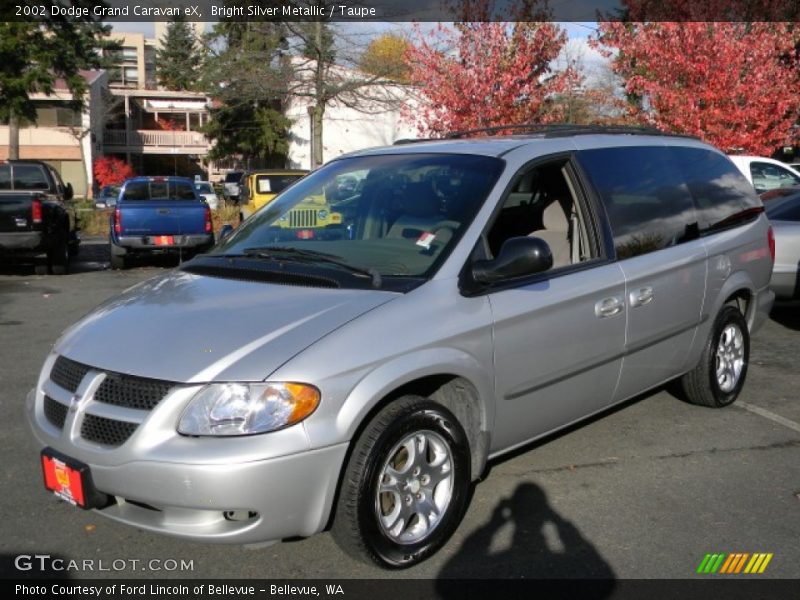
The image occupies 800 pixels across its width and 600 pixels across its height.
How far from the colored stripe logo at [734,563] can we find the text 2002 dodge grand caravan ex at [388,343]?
3.31ft

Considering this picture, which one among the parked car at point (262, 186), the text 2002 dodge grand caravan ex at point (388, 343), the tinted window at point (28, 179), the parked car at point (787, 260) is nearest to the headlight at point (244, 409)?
the text 2002 dodge grand caravan ex at point (388, 343)

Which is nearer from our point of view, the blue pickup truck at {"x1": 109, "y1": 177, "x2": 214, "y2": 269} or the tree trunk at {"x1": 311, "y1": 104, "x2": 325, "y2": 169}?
the blue pickup truck at {"x1": 109, "y1": 177, "x2": 214, "y2": 269}

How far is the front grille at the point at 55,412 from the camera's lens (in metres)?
3.34

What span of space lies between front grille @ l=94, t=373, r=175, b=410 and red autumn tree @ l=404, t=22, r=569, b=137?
15.3 m

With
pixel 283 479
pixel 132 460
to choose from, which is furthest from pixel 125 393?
pixel 283 479

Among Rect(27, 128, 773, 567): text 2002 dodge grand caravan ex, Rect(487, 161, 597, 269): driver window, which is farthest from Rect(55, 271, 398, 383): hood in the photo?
Rect(487, 161, 597, 269): driver window

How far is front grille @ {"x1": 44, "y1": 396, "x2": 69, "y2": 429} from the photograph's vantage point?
131 inches

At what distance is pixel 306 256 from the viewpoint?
4000 mm

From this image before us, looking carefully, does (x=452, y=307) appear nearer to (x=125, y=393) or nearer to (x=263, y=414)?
(x=263, y=414)

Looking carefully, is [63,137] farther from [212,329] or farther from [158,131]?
[212,329]

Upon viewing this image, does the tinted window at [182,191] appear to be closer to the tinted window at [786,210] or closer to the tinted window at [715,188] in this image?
the tinted window at [786,210]

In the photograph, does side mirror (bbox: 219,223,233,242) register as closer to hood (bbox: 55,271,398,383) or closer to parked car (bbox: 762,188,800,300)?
hood (bbox: 55,271,398,383)

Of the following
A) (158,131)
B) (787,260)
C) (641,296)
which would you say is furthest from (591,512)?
(158,131)

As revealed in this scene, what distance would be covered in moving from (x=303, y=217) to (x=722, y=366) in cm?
314
